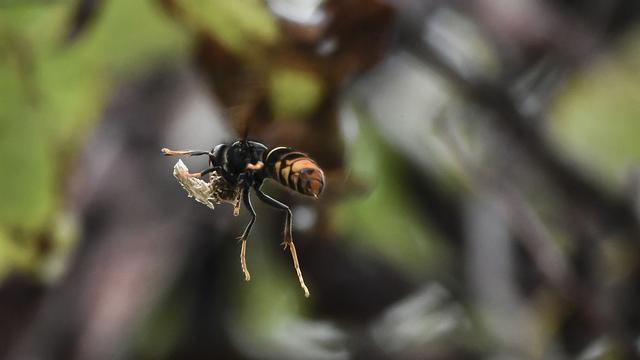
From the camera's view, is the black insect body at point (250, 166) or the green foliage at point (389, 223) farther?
the green foliage at point (389, 223)

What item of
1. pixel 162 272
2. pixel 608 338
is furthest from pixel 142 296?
pixel 608 338

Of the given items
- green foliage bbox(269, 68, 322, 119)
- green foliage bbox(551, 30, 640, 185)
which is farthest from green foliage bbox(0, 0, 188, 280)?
green foliage bbox(551, 30, 640, 185)

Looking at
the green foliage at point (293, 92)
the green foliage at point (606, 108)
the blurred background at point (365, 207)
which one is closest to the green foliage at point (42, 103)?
the blurred background at point (365, 207)

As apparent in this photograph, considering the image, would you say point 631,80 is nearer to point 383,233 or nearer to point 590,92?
point 590,92

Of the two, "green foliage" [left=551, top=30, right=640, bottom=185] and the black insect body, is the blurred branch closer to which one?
"green foliage" [left=551, top=30, right=640, bottom=185]

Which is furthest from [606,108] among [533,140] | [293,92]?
[293,92]

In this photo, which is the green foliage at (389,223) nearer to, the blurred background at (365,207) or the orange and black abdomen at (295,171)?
the blurred background at (365,207)

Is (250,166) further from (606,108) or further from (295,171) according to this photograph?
(606,108)
